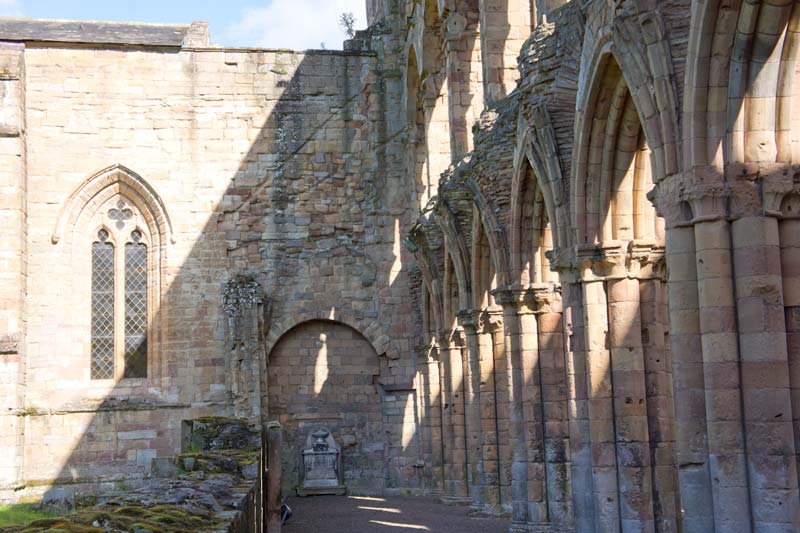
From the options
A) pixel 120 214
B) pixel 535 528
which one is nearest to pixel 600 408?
pixel 535 528

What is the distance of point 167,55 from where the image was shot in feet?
79.6

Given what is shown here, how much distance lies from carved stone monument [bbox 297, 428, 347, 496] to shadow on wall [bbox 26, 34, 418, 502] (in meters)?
0.49

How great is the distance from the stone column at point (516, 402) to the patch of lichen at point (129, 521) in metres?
8.15

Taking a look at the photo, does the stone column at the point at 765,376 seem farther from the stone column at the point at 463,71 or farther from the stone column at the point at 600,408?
the stone column at the point at 463,71

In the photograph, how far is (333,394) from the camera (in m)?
24.1

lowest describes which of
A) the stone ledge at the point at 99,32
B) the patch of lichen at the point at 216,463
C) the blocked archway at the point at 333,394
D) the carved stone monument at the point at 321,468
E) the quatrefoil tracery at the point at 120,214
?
the carved stone monument at the point at 321,468

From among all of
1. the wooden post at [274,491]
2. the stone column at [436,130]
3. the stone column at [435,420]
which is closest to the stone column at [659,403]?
the wooden post at [274,491]

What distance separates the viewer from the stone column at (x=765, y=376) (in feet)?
25.2

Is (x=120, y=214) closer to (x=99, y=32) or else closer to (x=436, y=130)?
(x=99, y=32)

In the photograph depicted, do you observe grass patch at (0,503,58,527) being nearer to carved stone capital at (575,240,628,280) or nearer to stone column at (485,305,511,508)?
stone column at (485,305,511,508)

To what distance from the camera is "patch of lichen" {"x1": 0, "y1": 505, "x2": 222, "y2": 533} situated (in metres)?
4.68

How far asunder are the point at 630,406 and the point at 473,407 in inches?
296

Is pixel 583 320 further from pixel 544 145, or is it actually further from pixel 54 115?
pixel 54 115

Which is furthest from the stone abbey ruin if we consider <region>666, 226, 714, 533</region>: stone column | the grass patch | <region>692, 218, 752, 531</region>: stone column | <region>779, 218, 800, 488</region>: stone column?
<region>779, 218, 800, 488</region>: stone column
